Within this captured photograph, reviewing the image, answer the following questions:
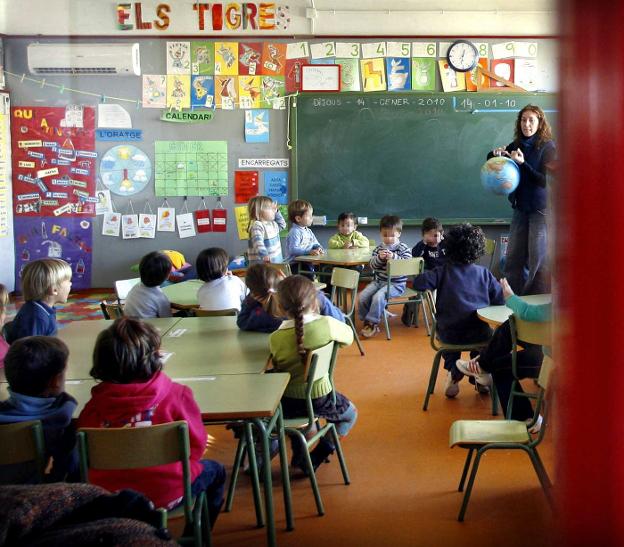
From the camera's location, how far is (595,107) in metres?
0.61

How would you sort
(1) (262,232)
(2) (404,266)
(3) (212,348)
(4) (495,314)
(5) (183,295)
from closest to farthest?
(3) (212,348)
(4) (495,314)
(5) (183,295)
(2) (404,266)
(1) (262,232)

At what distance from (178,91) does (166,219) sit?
1.18 metres

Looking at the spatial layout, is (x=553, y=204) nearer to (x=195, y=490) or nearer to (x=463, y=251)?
(x=195, y=490)

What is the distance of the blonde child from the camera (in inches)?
199

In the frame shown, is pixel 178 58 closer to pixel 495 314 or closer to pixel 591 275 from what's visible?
pixel 495 314

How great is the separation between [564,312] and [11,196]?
699 centimetres

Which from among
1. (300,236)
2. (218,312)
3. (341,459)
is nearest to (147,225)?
(300,236)

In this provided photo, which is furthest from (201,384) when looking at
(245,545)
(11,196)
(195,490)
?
(11,196)

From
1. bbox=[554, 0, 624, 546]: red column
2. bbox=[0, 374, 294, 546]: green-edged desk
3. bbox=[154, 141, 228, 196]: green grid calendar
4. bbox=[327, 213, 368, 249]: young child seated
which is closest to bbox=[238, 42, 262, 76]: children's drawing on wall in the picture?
bbox=[154, 141, 228, 196]: green grid calendar

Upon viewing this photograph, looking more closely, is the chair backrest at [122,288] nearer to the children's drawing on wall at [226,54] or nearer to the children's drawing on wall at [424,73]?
the children's drawing on wall at [226,54]

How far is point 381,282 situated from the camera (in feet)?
17.3

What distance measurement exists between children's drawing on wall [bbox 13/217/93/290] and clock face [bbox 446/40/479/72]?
3.70 m

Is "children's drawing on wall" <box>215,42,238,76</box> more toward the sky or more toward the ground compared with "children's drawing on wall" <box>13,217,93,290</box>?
more toward the sky

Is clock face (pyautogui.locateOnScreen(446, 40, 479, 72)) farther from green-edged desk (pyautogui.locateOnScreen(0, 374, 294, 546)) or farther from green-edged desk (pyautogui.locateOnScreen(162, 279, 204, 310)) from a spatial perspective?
green-edged desk (pyautogui.locateOnScreen(0, 374, 294, 546))
